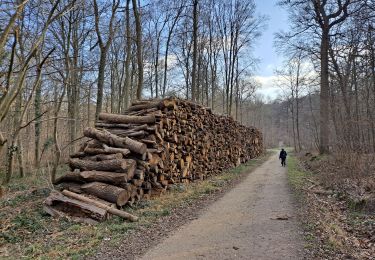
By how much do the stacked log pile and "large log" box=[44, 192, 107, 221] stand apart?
26 mm

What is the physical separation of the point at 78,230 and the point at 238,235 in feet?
10.4

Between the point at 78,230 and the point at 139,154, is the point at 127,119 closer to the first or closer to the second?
the point at 139,154

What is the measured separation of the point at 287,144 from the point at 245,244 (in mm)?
75129

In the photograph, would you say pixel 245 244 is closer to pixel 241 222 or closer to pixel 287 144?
pixel 241 222


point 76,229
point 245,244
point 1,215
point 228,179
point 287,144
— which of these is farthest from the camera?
point 287,144

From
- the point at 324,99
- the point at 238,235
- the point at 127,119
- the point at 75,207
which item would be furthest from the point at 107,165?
the point at 324,99

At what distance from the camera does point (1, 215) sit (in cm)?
746

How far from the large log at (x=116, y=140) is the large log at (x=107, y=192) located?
4.70 feet

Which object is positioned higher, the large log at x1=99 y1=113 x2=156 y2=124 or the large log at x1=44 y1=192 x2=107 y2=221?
the large log at x1=99 y1=113 x2=156 y2=124

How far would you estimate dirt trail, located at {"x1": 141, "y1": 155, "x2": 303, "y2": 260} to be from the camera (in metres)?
A: 5.11

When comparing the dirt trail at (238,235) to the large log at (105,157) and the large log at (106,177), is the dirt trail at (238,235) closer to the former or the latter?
the large log at (106,177)

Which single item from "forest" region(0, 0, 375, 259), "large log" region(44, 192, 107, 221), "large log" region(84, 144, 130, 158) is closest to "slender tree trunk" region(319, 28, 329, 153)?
"forest" region(0, 0, 375, 259)

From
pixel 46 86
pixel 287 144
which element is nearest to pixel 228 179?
pixel 46 86

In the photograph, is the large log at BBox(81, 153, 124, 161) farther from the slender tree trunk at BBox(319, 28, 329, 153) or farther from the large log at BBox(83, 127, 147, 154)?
the slender tree trunk at BBox(319, 28, 329, 153)
